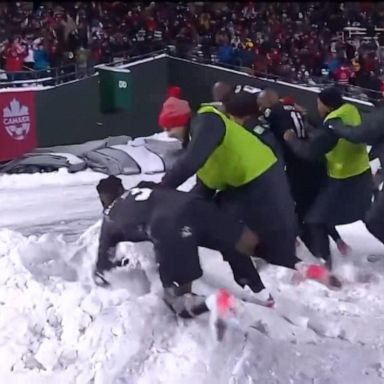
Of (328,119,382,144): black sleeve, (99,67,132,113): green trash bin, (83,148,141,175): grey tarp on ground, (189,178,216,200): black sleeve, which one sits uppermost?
(328,119,382,144): black sleeve

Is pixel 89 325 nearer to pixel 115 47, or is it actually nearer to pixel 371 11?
pixel 115 47

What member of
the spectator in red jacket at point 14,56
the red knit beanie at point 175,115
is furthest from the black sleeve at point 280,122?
the spectator in red jacket at point 14,56

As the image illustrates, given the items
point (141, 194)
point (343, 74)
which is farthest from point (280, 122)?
point (343, 74)

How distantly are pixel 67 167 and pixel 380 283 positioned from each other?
22.8 feet

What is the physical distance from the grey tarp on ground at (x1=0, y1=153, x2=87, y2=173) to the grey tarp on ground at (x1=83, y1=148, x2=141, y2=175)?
0.57ft

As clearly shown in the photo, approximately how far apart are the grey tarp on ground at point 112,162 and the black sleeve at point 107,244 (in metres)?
6.74

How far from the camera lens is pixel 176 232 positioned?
15.6ft

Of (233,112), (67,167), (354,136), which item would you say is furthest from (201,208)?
(67,167)

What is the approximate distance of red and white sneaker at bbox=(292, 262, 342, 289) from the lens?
18.3ft

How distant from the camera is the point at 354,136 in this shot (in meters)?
5.57

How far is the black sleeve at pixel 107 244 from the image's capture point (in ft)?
16.4

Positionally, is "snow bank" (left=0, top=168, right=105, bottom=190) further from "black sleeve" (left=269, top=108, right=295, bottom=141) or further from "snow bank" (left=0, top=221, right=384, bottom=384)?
"black sleeve" (left=269, top=108, right=295, bottom=141)

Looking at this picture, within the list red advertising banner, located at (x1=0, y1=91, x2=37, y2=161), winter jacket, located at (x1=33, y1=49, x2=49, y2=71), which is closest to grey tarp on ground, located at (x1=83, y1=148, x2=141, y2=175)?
red advertising banner, located at (x1=0, y1=91, x2=37, y2=161)

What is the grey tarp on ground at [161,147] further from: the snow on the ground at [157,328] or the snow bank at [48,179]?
the snow on the ground at [157,328]
